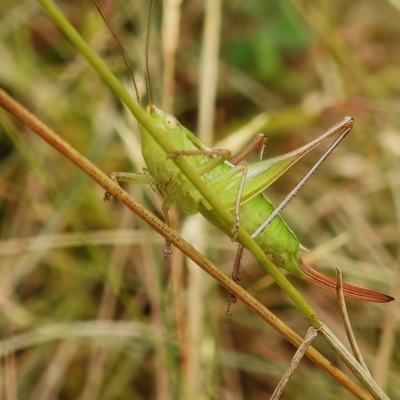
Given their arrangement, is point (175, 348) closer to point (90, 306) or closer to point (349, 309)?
point (90, 306)

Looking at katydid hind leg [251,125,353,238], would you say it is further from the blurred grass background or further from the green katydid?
the blurred grass background

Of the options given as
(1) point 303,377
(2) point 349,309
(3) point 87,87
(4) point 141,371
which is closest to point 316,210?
(2) point 349,309

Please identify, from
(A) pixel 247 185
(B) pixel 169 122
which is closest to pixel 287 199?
(A) pixel 247 185

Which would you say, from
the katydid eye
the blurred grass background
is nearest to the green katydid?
the katydid eye

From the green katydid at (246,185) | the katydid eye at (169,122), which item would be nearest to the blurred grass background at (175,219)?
the green katydid at (246,185)

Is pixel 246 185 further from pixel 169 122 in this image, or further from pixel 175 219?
pixel 175 219

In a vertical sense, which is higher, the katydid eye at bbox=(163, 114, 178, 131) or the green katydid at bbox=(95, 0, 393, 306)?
the katydid eye at bbox=(163, 114, 178, 131)

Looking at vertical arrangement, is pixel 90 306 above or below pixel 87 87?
below

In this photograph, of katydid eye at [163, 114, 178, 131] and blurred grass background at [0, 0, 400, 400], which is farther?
blurred grass background at [0, 0, 400, 400]

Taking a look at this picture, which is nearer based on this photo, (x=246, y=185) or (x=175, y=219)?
(x=246, y=185)
